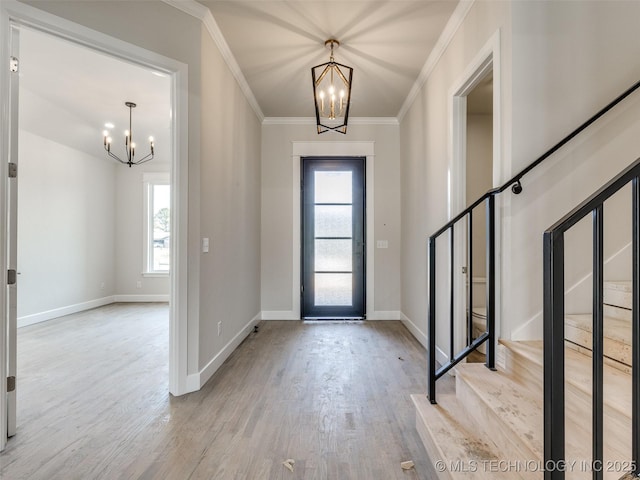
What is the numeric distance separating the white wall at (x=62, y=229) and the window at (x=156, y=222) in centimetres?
60

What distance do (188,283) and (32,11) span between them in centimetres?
179

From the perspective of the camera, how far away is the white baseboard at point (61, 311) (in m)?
4.49

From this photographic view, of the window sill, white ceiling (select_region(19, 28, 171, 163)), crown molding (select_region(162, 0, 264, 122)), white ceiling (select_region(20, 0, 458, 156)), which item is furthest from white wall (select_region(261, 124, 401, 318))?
the window sill

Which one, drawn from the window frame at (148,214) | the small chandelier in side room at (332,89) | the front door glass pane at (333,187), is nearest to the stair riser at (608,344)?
the small chandelier in side room at (332,89)

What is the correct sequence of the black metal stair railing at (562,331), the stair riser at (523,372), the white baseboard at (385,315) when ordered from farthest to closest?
1. the white baseboard at (385,315)
2. the stair riser at (523,372)
3. the black metal stair railing at (562,331)

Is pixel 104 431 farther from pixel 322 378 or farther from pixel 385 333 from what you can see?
pixel 385 333

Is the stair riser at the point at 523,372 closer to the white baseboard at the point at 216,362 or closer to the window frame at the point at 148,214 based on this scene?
the white baseboard at the point at 216,362

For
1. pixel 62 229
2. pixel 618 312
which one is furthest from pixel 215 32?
pixel 62 229

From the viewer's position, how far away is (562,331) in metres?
0.91

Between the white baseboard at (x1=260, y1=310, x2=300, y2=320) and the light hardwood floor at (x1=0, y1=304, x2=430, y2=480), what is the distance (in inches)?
37.6

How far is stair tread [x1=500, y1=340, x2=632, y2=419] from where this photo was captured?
1.24 metres

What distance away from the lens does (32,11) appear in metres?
1.84

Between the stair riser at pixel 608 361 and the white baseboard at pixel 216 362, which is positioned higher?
the stair riser at pixel 608 361

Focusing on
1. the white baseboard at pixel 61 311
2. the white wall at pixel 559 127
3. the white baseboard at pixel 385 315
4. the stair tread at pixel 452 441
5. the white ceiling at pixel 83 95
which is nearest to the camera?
the stair tread at pixel 452 441
